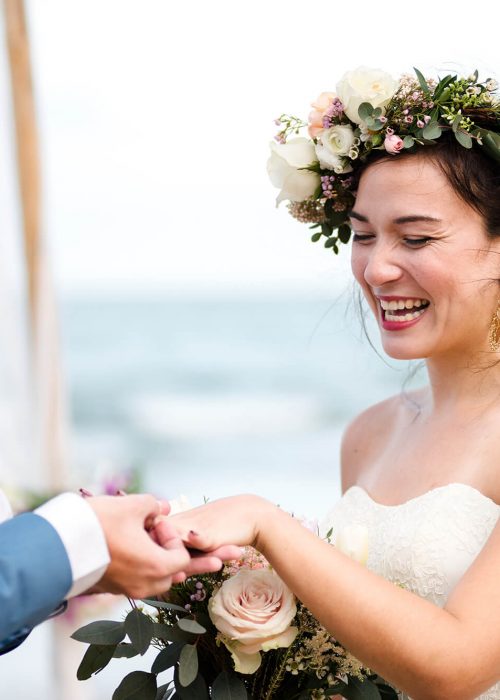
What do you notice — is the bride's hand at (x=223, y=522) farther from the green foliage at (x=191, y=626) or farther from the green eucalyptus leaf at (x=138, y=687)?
the green eucalyptus leaf at (x=138, y=687)

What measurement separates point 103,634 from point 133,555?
20cm

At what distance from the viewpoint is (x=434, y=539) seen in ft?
7.04

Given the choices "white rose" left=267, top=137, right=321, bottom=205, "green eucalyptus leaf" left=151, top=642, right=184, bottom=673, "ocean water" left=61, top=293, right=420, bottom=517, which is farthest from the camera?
"ocean water" left=61, top=293, right=420, bottom=517

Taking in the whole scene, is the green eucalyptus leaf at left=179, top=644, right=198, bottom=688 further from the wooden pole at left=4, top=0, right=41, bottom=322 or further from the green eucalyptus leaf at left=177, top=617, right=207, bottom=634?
the wooden pole at left=4, top=0, right=41, bottom=322

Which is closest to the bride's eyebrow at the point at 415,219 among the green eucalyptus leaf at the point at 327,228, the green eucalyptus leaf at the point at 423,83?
the green eucalyptus leaf at the point at 423,83

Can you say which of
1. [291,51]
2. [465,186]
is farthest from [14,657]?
[291,51]

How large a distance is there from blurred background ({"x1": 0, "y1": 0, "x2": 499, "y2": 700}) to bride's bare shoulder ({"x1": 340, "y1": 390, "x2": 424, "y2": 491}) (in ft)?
30.7

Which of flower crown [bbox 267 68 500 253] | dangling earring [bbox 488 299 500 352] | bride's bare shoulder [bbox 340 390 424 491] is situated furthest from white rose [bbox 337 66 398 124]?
bride's bare shoulder [bbox 340 390 424 491]

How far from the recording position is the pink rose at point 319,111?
7.85 ft

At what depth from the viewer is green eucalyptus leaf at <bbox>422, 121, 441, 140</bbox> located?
215cm

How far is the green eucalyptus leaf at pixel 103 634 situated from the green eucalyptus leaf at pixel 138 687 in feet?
0.25

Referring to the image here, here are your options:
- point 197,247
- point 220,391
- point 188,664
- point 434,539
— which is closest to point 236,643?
point 188,664

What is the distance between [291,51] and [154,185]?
170 inches

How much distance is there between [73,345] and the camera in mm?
20094
